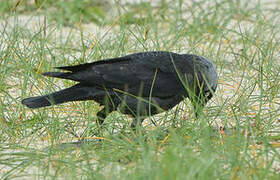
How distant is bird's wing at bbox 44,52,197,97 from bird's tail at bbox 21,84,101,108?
57 mm

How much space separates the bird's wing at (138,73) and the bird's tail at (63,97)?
0.06 m

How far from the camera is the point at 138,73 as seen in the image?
140 inches

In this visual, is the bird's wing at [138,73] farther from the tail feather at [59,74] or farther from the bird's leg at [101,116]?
the bird's leg at [101,116]

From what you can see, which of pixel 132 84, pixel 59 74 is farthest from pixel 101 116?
pixel 59 74

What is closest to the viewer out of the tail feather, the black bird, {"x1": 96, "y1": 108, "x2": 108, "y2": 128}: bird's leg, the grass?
the grass

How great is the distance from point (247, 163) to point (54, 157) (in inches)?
40.0

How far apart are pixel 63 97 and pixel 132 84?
0.43 metres

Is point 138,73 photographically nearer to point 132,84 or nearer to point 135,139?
point 132,84

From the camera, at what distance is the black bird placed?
3.43 m

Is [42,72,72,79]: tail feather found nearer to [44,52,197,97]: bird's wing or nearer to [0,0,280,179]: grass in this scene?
[44,52,197,97]: bird's wing

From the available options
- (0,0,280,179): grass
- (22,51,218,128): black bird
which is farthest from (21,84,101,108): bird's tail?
(0,0,280,179): grass

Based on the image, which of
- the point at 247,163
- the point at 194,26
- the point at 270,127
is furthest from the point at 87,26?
the point at 247,163

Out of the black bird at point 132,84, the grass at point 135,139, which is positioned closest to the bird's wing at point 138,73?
the black bird at point 132,84

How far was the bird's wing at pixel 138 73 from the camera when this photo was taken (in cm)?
346
